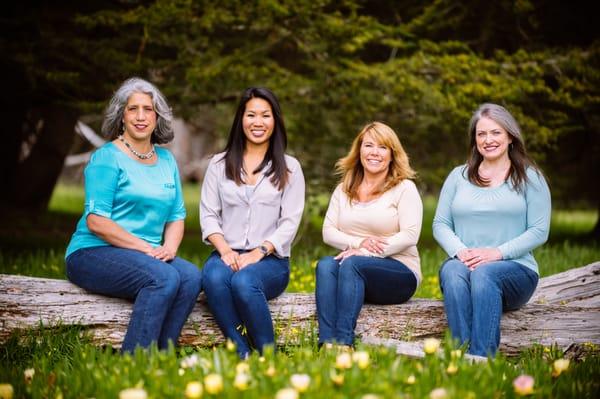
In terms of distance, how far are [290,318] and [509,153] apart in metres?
1.77

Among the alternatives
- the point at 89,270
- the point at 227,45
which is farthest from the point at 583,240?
the point at 89,270

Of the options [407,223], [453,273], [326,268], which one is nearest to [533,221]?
[453,273]

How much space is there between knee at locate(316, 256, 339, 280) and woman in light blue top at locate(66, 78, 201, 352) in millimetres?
728

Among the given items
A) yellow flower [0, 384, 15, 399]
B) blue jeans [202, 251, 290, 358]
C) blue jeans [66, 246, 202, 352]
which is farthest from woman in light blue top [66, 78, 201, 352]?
yellow flower [0, 384, 15, 399]

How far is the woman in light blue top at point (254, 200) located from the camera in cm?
394

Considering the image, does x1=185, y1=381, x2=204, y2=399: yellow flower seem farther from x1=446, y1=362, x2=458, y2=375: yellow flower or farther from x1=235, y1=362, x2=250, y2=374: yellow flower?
x1=446, y1=362, x2=458, y2=375: yellow flower

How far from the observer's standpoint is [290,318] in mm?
3959

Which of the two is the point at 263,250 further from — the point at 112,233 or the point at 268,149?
the point at 112,233

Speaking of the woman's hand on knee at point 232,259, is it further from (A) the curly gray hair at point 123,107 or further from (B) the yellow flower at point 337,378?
(B) the yellow flower at point 337,378

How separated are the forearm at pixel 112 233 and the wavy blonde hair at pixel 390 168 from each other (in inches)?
54.3

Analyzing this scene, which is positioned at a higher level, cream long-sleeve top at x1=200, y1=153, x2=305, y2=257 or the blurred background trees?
the blurred background trees

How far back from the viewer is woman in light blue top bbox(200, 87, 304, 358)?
12.9 ft

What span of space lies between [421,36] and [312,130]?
1.97 m

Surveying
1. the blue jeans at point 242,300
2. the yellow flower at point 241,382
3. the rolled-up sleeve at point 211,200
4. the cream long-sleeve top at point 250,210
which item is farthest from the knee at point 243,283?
the yellow flower at point 241,382
